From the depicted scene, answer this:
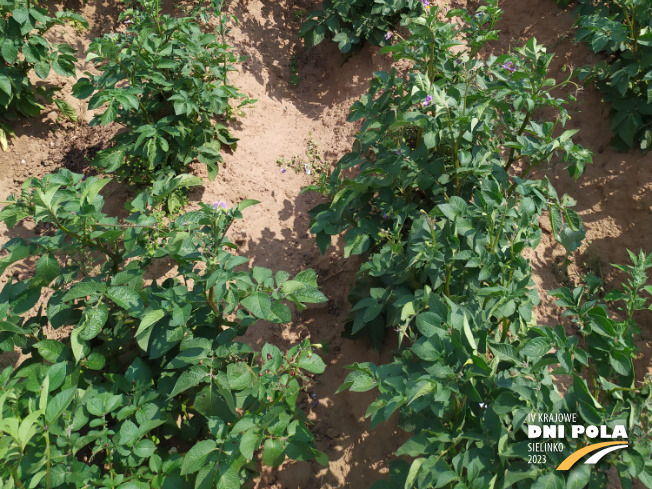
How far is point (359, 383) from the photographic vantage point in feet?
6.57

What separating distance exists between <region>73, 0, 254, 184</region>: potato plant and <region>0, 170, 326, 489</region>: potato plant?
0.93m

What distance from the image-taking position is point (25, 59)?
3.74m

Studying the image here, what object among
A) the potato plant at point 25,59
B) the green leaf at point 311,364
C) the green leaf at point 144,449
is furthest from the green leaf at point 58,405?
the potato plant at point 25,59

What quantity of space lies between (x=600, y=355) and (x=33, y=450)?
2.22m

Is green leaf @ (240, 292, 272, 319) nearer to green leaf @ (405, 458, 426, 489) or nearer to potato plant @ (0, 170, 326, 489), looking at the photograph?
potato plant @ (0, 170, 326, 489)

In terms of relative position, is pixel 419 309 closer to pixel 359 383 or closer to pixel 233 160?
pixel 359 383

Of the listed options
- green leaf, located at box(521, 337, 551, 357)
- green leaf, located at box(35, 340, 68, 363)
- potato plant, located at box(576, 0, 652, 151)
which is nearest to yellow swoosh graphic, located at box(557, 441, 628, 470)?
green leaf, located at box(521, 337, 551, 357)

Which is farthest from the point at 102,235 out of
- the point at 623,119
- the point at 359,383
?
the point at 623,119

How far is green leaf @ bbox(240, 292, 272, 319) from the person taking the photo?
80.0 inches

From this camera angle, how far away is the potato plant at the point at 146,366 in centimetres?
201

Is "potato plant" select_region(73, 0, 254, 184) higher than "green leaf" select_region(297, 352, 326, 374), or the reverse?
"potato plant" select_region(73, 0, 254, 184)

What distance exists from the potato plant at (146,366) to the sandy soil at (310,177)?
0.63 m

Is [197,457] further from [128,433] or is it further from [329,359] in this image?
[329,359]

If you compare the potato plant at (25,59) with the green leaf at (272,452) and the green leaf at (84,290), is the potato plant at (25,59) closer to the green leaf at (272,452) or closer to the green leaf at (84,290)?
the green leaf at (84,290)
